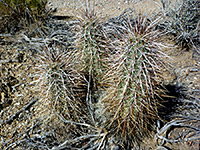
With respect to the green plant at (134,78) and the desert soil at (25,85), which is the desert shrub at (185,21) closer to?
the desert soil at (25,85)

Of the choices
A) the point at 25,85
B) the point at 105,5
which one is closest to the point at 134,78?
the point at 25,85

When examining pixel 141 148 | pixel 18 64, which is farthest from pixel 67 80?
pixel 18 64

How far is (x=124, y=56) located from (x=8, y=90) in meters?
1.85

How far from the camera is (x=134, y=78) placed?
5.70 feet

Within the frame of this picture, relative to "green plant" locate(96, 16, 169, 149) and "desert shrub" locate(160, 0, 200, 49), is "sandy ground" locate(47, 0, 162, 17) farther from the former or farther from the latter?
"green plant" locate(96, 16, 169, 149)

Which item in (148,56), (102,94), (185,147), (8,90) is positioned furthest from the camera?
(8,90)

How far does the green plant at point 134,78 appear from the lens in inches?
64.5

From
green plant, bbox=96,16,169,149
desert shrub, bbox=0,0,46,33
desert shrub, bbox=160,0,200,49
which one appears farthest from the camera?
desert shrub, bbox=0,0,46,33

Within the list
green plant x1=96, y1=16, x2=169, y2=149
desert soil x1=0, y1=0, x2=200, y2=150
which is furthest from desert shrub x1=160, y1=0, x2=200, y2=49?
green plant x1=96, y1=16, x2=169, y2=149

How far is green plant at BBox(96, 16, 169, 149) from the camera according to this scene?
1639 millimetres

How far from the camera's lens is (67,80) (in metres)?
1.97

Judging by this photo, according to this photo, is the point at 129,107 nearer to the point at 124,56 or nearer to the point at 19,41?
the point at 124,56

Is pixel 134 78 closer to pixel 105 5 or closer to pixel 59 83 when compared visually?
pixel 59 83

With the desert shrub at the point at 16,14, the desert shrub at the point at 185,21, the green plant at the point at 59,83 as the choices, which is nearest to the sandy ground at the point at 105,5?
the desert shrub at the point at 16,14
